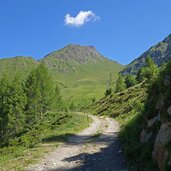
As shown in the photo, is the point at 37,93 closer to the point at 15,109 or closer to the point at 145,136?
the point at 15,109

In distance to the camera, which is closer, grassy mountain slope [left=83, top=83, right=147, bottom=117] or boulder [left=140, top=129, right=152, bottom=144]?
boulder [left=140, top=129, right=152, bottom=144]

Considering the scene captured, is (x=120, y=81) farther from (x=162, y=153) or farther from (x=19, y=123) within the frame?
(x=162, y=153)

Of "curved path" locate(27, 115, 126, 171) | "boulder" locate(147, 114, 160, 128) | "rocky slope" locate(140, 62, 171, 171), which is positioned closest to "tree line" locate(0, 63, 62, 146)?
"curved path" locate(27, 115, 126, 171)

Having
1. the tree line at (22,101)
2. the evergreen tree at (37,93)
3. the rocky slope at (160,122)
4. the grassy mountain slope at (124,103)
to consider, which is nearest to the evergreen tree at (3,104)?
the tree line at (22,101)

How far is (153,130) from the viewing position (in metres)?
17.1

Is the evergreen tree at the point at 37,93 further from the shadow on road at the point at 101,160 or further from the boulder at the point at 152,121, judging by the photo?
the boulder at the point at 152,121

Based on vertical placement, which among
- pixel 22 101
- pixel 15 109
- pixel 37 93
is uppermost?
pixel 37 93

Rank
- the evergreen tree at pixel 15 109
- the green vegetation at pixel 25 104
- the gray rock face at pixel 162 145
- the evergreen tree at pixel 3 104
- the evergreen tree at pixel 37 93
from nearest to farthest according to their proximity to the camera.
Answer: the gray rock face at pixel 162 145 → the green vegetation at pixel 25 104 → the evergreen tree at pixel 15 109 → the evergreen tree at pixel 3 104 → the evergreen tree at pixel 37 93

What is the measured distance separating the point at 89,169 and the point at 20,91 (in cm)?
5157

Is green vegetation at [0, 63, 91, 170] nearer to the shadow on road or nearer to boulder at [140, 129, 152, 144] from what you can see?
the shadow on road

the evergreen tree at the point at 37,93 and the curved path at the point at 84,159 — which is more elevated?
the evergreen tree at the point at 37,93

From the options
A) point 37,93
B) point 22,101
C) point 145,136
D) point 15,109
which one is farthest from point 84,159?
point 37,93

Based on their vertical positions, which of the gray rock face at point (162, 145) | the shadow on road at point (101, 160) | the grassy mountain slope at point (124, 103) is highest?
the grassy mountain slope at point (124, 103)

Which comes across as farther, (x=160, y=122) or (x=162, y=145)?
(x=160, y=122)
